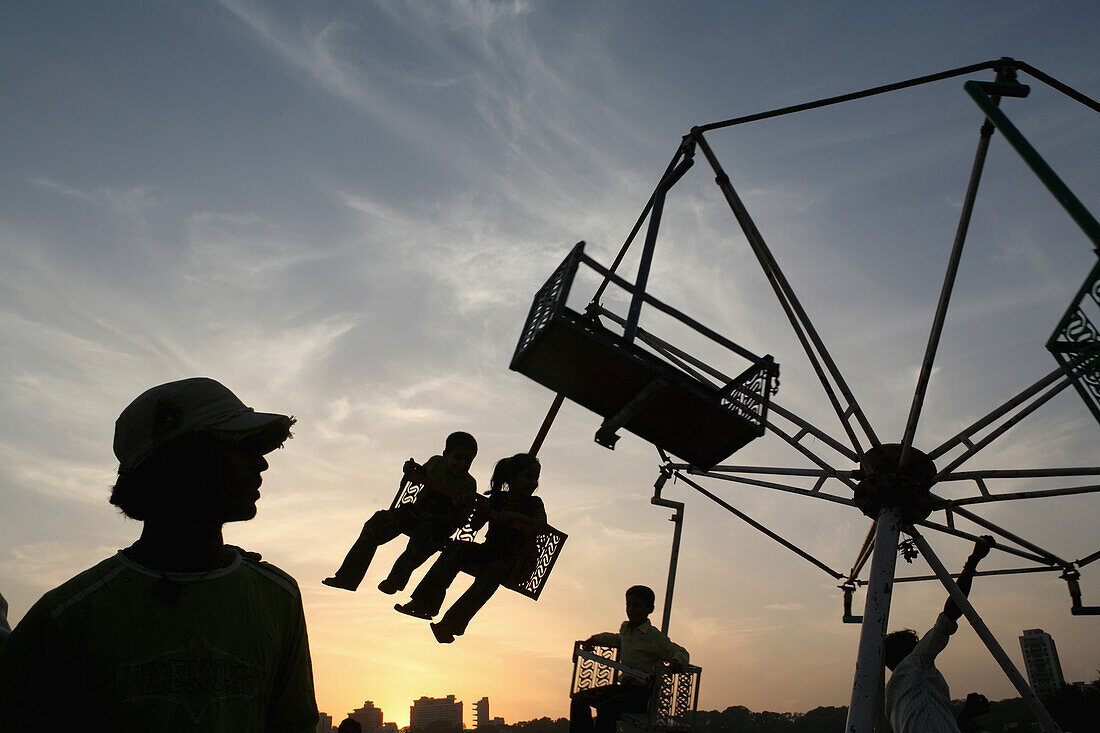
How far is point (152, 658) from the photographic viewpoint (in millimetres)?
2293

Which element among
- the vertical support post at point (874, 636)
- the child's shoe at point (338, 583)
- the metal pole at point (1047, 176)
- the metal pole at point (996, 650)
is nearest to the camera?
the metal pole at point (1047, 176)

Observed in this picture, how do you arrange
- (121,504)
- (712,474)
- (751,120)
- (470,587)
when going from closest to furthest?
(121,504), (470,587), (751,120), (712,474)

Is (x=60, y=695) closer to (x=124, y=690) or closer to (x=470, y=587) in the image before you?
(x=124, y=690)

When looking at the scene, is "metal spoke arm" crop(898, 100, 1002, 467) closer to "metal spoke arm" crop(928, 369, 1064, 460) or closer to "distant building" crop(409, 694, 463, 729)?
"metal spoke arm" crop(928, 369, 1064, 460)

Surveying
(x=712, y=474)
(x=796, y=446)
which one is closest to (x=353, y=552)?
(x=712, y=474)

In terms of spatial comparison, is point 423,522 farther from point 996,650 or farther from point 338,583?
point 996,650

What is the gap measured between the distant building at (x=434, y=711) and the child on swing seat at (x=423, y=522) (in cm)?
9731

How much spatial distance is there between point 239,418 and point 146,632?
0.75m

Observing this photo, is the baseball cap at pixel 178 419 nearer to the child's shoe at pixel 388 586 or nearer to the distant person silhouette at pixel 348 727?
the child's shoe at pixel 388 586

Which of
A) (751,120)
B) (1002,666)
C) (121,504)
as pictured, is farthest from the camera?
(751,120)

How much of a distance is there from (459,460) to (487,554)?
117 centimetres

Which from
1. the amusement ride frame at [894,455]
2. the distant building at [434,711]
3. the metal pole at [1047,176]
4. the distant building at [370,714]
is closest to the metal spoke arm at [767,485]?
the amusement ride frame at [894,455]

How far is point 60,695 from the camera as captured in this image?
2199 millimetres

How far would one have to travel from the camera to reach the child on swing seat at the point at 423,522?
344 inches
